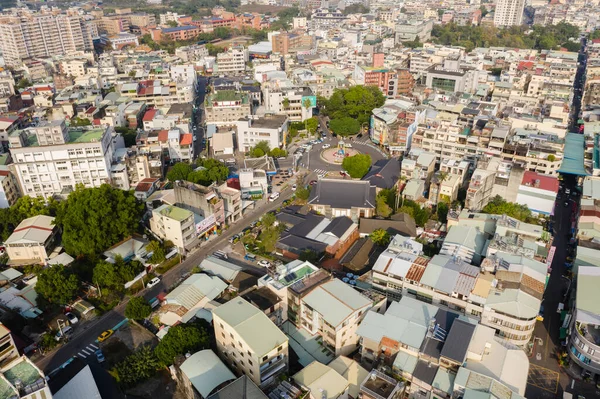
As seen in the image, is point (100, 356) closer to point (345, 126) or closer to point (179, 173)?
point (179, 173)

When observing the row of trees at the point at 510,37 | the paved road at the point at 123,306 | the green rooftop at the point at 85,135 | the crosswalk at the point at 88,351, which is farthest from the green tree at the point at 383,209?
the row of trees at the point at 510,37

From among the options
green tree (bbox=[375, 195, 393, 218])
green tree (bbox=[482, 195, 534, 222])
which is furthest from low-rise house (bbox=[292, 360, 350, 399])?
green tree (bbox=[482, 195, 534, 222])

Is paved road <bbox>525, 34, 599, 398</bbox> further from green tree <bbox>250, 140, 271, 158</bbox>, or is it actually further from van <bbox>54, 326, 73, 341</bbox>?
green tree <bbox>250, 140, 271, 158</bbox>

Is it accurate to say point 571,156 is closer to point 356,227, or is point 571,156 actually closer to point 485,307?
point 356,227

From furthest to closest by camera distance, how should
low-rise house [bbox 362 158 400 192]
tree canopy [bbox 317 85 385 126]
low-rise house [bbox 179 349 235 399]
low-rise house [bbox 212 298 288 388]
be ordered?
1. tree canopy [bbox 317 85 385 126]
2. low-rise house [bbox 362 158 400 192]
3. low-rise house [bbox 212 298 288 388]
4. low-rise house [bbox 179 349 235 399]

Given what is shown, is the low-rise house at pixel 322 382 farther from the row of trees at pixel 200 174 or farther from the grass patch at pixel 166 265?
the row of trees at pixel 200 174

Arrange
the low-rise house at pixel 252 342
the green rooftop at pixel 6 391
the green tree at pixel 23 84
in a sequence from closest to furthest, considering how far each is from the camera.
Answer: the green rooftop at pixel 6 391
the low-rise house at pixel 252 342
the green tree at pixel 23 84
